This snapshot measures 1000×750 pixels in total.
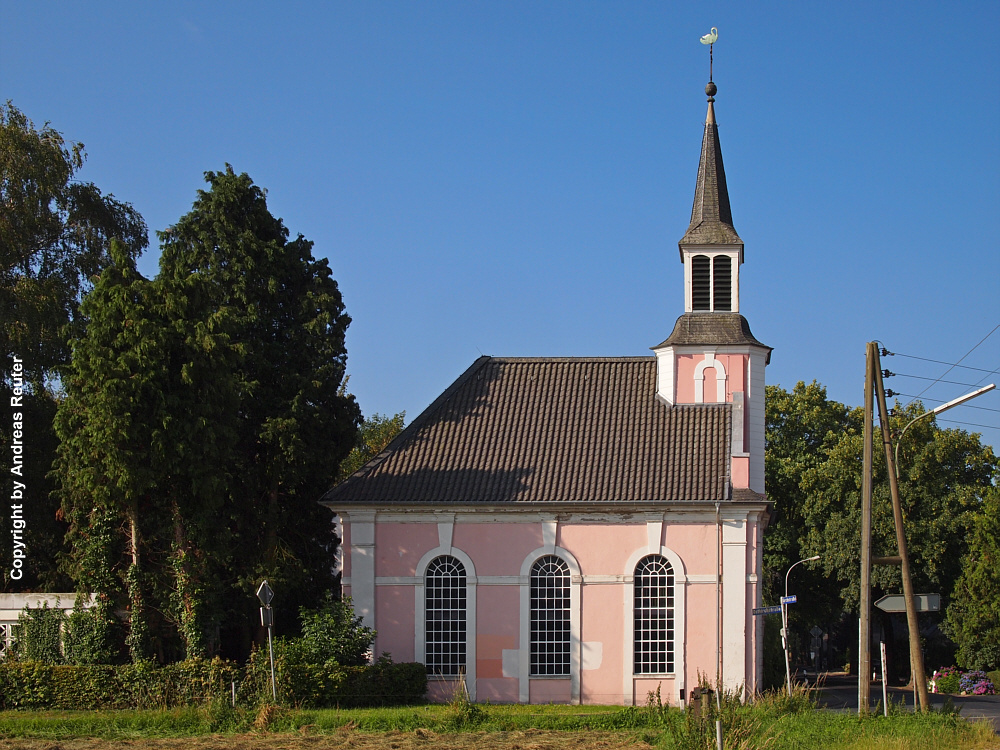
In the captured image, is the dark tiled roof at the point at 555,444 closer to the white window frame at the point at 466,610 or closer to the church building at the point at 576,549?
the church building at the point at 576,549

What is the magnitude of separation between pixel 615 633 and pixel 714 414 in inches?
278

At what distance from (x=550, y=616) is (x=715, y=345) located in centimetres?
932

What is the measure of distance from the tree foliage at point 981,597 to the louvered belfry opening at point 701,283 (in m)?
21.4

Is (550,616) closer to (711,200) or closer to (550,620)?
(550,620)

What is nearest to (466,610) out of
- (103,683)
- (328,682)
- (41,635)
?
(328,682)

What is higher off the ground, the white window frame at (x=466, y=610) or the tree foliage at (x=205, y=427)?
the tree foliage at (x=205, y=427)

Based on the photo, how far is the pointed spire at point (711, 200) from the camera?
34812mm

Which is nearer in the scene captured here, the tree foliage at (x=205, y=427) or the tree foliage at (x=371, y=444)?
the tree foliage at (x=205, y=427)

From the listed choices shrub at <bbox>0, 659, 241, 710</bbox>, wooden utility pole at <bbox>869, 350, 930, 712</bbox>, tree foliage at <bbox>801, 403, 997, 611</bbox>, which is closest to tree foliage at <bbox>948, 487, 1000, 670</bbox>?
tree foliage at <bbox>801, 403, 997, 611</bbox>

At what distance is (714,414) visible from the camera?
33.3m

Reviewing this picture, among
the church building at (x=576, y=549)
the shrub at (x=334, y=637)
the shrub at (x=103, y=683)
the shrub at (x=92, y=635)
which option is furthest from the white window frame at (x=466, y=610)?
the shrub at (x=92, y=635)

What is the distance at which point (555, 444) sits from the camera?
33.1 meters

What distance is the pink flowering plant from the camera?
46.8 m

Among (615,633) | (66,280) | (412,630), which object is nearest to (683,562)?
(615,633)
